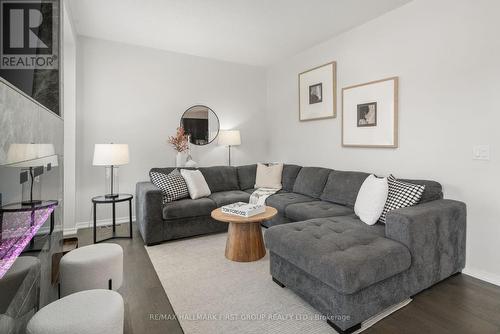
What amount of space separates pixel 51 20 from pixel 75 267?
1709mm

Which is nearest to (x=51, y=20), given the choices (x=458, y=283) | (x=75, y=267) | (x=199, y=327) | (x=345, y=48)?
(x=75, y=267)

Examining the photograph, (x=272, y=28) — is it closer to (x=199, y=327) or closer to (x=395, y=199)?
(x=395, y=199)

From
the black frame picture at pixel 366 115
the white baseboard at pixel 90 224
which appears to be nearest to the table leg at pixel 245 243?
the black frame picture at pixel 366 115

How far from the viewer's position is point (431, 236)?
85.4 inches

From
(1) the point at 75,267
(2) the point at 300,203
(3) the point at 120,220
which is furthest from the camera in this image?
(3) the point at 120,220

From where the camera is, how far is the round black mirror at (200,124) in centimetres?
465

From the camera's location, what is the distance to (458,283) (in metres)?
2.38

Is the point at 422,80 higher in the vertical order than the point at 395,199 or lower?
higher

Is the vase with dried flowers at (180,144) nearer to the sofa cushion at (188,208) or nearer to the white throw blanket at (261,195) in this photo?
the sofa cushion at (188,208)

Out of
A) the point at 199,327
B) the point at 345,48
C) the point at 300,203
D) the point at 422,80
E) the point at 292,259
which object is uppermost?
the point at 345,48

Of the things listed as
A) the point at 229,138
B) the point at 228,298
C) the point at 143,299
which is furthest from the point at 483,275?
the point at 229,138

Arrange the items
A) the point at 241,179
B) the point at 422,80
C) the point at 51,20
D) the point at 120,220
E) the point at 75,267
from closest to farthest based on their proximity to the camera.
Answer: the point at 75,267 < the point at 51,20 < the point at 422,80 < the point at 120,220 < the point at 241,179

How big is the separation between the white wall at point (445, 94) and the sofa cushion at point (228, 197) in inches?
58.4

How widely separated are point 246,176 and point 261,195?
0.74 m
